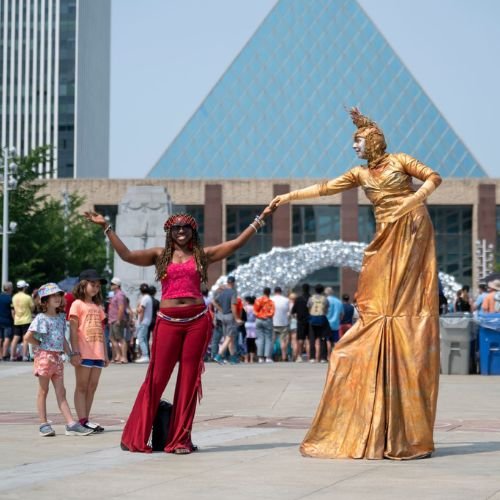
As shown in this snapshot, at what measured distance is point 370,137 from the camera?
8.90 m

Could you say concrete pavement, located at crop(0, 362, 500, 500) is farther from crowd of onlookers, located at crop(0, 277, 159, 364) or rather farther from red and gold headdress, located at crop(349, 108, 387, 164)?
A: crowd of onlookers, located at crop(0, 277, 159, 364)

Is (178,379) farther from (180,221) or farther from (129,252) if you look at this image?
(180,221)

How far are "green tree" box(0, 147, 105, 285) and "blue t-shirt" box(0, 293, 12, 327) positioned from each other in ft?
70.3

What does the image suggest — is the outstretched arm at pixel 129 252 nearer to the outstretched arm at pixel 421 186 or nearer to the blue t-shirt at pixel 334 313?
the outstretched arm at pixel 421 186

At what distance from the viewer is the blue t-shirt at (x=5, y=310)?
22628mm

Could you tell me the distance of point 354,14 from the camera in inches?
3250

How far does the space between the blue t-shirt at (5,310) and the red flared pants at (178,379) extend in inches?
560

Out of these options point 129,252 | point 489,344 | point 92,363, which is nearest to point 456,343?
point 489,344

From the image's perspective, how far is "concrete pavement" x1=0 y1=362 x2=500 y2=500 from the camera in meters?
6.72

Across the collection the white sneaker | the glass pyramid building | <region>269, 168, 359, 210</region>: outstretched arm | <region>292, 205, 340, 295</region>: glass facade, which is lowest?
the white sneaker

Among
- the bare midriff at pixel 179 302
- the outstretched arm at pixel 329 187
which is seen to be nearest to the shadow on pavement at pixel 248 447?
the bare midriff at pixel 179 302

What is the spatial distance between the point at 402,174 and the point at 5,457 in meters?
3.33

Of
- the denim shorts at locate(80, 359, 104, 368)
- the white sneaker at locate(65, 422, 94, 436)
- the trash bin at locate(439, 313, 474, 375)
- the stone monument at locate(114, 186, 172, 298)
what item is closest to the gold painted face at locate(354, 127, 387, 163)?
the denim shorts at locate(80, 359, 104, 368)

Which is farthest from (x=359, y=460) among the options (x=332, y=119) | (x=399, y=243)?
(x=332, y=119)
